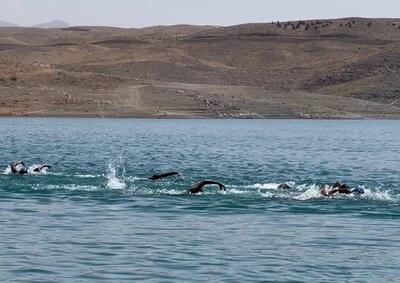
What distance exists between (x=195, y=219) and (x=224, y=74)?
96220 mm

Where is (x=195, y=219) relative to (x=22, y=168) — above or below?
above

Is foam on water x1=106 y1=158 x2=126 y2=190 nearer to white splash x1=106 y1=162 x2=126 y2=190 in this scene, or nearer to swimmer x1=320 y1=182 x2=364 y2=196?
white splash x1=106 y1=162 x2=126 y2=190

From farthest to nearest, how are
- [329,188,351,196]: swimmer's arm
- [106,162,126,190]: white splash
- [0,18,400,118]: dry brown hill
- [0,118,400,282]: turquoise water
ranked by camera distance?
[0,18,400,118]: dry brown hill, [106,162,126,190]: white splash, [329,188,351,196]: swimmer's arm, [0,118,400,282]: turquoise water

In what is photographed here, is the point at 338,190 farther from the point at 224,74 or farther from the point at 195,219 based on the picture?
the point at 224,74

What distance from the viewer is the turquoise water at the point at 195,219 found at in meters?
18.5

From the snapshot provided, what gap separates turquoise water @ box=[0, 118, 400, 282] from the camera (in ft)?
60.7

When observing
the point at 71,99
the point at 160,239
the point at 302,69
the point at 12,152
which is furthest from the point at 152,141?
the point at 302,69

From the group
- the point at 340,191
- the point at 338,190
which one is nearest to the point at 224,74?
the point at 340,191

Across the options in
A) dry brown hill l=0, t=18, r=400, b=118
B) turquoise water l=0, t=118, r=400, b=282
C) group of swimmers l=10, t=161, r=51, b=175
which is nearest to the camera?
turquoise water l=0, t=118, r=400, b=282

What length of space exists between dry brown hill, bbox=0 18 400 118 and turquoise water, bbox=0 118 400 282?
1438 inches

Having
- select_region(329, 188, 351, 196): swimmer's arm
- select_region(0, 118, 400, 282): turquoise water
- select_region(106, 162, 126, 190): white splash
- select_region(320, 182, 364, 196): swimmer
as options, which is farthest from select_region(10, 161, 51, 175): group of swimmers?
select_region(329, 188, 351, 196): swimmer's arm

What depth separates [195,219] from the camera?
24641mm

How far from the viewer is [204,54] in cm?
13975

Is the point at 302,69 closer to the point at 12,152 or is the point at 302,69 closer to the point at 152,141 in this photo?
the point at 152,141
